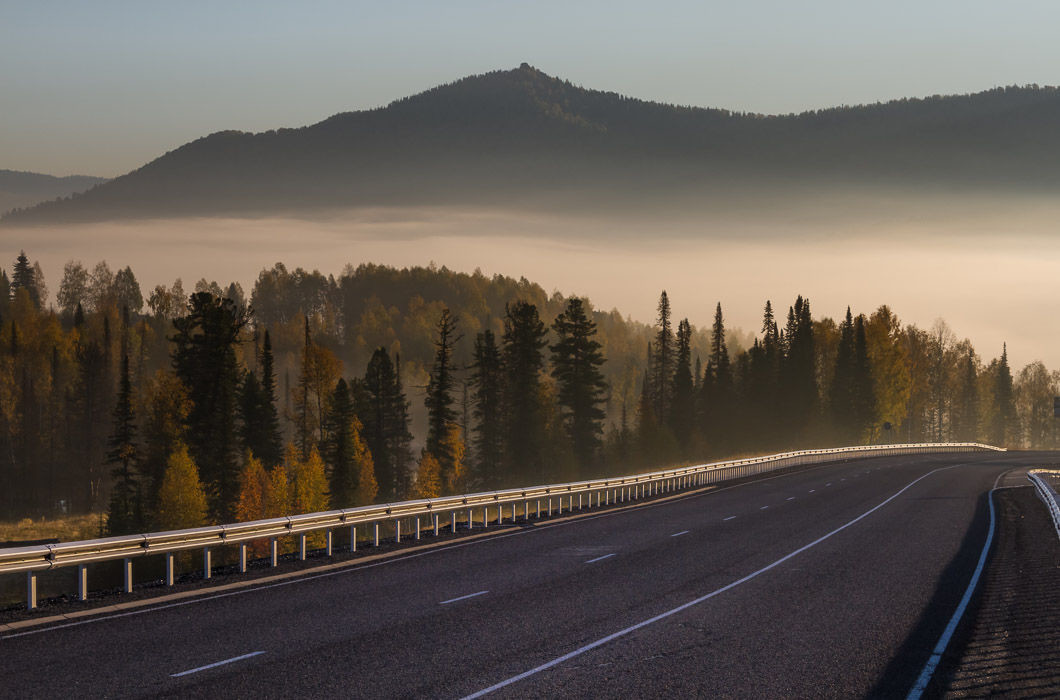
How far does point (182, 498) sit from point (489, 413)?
3480 centimetres

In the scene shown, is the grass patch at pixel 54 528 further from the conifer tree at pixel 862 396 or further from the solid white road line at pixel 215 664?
the conifer tree at pixel 862 396

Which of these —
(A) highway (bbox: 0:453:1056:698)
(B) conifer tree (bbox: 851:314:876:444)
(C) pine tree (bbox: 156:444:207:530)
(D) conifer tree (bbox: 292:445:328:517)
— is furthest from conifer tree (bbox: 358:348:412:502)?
(A) highway (bbox: 0:453:1056:698)

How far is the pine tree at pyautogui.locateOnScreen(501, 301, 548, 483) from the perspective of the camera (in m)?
98.4

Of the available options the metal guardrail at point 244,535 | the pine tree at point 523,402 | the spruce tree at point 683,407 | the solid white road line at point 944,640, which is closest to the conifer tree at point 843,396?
the spruce tree at point 683,407

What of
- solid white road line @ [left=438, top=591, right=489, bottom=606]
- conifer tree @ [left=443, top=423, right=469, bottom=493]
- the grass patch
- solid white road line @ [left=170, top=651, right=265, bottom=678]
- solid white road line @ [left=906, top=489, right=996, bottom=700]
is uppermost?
solid white road line @ [left=170, top=651, right=265, bottom=678]

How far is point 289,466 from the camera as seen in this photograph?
341ft

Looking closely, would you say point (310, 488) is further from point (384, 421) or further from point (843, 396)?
point (843, 396)

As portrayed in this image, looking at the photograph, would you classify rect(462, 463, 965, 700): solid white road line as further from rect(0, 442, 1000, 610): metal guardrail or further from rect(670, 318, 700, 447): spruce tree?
rect(670, 318, 700, 447): spruce tree

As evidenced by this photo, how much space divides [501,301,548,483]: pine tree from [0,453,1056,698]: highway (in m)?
69.5

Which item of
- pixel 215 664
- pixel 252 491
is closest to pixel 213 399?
pixel 252 491

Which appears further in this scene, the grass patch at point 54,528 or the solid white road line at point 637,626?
the grass patch at point 54,528

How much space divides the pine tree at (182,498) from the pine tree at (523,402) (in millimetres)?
30811

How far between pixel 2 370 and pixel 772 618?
162m

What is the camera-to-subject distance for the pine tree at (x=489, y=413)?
101688 mm
